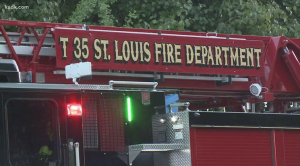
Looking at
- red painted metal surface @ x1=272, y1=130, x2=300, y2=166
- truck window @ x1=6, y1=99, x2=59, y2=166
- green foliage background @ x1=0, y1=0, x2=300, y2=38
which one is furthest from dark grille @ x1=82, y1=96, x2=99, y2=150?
green foliage background @ x1=0, y1=0, x2=300, y2=38

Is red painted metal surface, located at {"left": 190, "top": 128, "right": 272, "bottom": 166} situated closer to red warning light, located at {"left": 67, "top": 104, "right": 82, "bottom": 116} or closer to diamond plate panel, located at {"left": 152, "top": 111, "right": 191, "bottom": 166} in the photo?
diamond plate panel, located at {"left": 152, "top": 111, "right": 191, "bottom": 166}

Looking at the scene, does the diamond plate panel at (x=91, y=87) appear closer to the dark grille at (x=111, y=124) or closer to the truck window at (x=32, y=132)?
the dark grille at (x=111, y=124)

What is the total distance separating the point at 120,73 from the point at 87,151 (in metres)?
1.72

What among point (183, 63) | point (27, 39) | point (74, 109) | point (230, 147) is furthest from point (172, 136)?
point (27, 39)

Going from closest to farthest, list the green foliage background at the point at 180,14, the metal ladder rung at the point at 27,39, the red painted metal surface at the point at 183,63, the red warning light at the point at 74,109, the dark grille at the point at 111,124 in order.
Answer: the red warning light at the point at 74,109
the dark grille at the point at 111,124
the red painted metal surface at the point at 183,63
the metal ladder rung at the point at 27,39
the green foliage background at the point at 180,14

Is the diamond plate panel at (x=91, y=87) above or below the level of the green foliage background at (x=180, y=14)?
below

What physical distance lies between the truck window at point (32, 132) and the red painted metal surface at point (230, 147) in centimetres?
150

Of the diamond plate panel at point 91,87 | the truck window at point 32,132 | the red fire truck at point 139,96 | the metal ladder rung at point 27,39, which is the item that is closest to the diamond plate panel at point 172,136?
the red fire truck at point 139,96

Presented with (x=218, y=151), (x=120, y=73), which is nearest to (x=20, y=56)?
(x=120, y=73)

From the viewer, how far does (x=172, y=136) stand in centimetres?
662

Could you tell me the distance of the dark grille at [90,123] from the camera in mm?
6070

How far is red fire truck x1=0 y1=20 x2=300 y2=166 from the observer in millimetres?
5820

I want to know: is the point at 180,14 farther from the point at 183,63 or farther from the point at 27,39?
the point at 27,39

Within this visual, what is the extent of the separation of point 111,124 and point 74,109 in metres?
0.44
